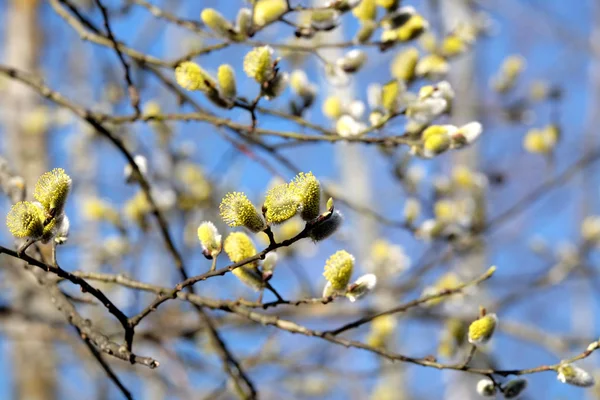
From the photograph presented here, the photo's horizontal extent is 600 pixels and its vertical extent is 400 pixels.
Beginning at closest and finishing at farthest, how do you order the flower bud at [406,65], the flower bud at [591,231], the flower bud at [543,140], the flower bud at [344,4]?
the flower bud at [344,4] < the flower bud at [406,65] < the flower bud at [543,140] < the flower bud at [591,231]

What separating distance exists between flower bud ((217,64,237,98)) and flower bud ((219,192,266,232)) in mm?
454

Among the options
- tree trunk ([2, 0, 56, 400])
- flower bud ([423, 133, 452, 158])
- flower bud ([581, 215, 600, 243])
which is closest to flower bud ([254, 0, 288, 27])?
flower bud ([423, 133, 452, 158])

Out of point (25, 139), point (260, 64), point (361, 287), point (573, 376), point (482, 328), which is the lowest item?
point (573, 376)

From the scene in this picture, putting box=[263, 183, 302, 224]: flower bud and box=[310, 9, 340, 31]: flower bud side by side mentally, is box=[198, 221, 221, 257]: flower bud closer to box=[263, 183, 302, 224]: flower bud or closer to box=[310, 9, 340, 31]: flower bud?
box=[263, 183, 302, 224]: flower bud

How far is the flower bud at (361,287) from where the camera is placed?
1.03 metres

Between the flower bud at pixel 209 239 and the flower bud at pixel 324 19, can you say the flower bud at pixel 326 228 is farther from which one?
the flower bud at pixel 324 19

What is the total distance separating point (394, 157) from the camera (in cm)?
186

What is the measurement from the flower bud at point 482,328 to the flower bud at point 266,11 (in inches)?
28.1

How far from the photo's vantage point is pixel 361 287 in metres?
1.03

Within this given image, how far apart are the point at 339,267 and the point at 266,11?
607 millimetres

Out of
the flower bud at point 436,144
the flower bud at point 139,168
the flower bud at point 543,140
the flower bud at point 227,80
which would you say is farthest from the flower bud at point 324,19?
the flower bud at point 543,140

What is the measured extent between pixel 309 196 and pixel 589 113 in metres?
5.95

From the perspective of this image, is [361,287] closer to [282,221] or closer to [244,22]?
[282,221]

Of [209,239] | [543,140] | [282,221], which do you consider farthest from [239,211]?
[543,140]
